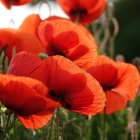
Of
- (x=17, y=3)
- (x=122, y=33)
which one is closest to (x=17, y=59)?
(x=17, y=3)

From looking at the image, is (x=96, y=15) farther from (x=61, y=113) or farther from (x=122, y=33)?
(x=122, y=33)

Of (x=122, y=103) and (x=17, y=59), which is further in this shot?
(x=122, y=103)

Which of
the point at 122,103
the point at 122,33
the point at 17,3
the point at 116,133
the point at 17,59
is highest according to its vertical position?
the point at 17,59

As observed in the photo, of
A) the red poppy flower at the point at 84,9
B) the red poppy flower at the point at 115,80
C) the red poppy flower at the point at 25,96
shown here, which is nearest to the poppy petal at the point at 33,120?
the red poppy flower at the point at 25,96

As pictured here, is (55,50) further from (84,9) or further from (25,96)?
(84,9)

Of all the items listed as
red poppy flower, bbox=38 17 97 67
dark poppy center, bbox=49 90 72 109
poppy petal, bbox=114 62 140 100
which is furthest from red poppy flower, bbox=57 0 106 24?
dark poppy center, bbox=49 90 72 109

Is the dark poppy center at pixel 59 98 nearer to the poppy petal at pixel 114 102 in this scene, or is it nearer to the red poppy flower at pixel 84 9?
the poppy petal at pixel 114 102

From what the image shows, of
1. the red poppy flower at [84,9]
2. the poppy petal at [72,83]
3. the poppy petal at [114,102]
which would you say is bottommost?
the poppy petal at [114,102]
